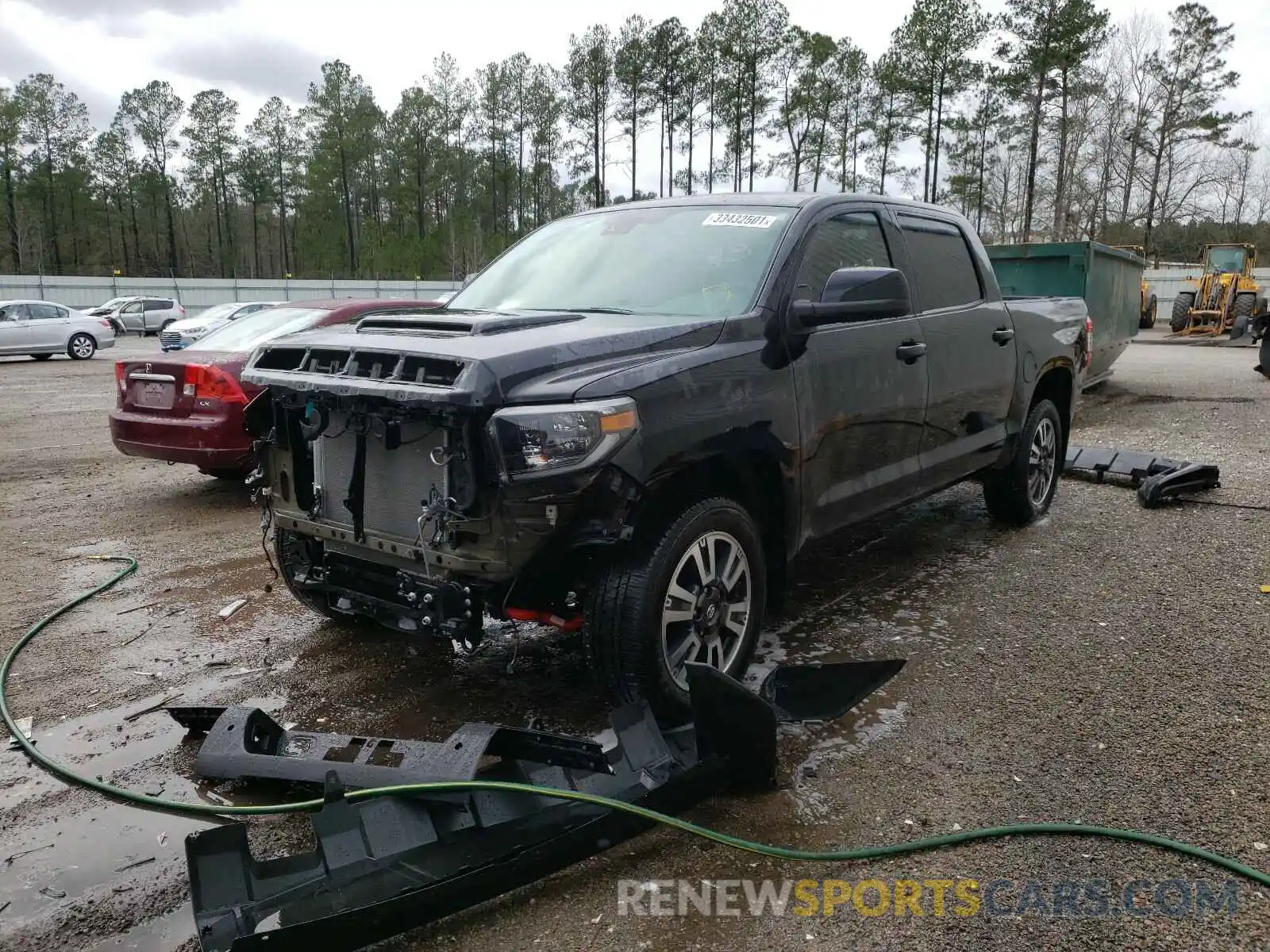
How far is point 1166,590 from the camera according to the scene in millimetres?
4980

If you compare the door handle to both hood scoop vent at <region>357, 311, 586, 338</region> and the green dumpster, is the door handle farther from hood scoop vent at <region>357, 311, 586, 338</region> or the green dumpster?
the green dumpster

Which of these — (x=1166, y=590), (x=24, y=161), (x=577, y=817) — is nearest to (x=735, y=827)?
(x=577, y=817)

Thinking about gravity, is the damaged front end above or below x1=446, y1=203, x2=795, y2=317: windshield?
below

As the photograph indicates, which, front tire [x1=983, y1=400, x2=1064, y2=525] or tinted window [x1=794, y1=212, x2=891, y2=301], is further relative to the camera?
front tire [x1=983, y1=400, x2=1064, y2=525]

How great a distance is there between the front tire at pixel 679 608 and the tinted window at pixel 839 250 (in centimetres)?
112

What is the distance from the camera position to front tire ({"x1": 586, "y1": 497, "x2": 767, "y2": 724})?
3115 millimetres

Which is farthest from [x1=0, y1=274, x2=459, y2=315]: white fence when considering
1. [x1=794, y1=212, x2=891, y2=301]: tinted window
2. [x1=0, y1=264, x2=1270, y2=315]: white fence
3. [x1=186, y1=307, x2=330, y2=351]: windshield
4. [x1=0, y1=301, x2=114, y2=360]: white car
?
[x1=794, y1=212, x2=891, y2=301]: tinted window

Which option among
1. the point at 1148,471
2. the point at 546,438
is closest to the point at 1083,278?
the point at 1148,471

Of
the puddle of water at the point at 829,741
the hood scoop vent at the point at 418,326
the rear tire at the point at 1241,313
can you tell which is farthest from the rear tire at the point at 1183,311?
the hood scoop vent at the point at 418,326

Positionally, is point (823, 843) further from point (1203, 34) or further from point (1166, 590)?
point (1203, 34)

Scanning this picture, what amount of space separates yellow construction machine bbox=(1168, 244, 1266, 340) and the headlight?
88.8ft

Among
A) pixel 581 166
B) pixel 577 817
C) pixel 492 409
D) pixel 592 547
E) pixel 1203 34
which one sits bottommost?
pixel 577 817

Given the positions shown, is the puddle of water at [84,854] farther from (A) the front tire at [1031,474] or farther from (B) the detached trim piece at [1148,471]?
(B) the detached trim piece at [1148,471]

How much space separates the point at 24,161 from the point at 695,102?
47728mm
